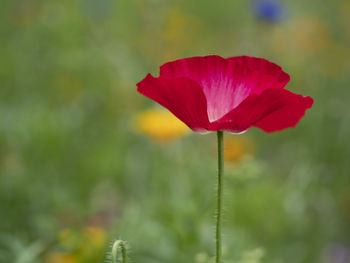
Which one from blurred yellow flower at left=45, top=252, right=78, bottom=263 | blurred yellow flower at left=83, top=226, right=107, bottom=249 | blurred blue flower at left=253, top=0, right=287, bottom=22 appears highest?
blurred blue flower at left=253, top=0, right=287, bottom=22

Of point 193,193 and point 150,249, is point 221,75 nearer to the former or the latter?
point 150,249

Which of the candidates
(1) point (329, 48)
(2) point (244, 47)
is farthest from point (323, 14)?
(2) point (244, 47)

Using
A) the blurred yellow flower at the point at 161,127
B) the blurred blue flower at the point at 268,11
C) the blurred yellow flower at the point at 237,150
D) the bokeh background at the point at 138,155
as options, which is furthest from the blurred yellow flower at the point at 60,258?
the blurred blue flower at the point at 268,11

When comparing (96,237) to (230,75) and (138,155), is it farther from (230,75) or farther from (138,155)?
(138,155)

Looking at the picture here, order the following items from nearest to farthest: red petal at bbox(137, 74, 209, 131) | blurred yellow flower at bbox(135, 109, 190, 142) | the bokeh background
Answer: red petal at bbox(137, 74, 209, 131) < the bokeh background < blurred yellow flower at bbox(135, 109, 190, 142)

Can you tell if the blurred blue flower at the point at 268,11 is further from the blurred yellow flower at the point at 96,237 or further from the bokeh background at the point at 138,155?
the blurred yellow flower at the point at 96,237

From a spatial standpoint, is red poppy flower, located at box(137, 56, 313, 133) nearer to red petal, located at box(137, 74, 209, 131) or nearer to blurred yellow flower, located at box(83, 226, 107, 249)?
red petal, located at box(137, 74, 209, 131)

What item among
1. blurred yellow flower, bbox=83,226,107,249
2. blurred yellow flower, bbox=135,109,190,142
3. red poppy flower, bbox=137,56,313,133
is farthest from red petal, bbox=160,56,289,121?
blurred yellow flower, bbox=135,109,190,142

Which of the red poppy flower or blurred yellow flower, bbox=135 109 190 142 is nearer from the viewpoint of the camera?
the red poppy flower

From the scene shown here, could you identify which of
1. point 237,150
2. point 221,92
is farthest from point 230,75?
point 237,150
